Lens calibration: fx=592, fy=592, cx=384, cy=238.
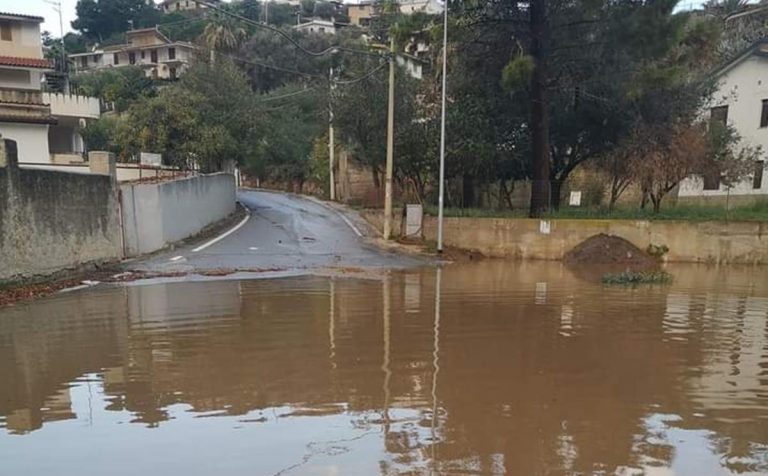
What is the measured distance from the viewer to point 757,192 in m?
31.9

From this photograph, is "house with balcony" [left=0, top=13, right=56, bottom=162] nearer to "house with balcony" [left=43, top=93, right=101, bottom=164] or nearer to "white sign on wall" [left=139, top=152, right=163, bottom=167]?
"house with balcony" [left=43, top=93, right=101, bottom=164]

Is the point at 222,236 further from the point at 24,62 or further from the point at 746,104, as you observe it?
the point at 746,104

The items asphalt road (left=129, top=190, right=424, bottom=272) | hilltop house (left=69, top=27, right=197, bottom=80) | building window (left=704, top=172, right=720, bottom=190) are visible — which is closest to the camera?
asphalt road (left=129, top=190, right=424, bottom=272)

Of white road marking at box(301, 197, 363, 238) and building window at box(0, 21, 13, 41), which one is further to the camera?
building window at box(0, 21, 13, 41)

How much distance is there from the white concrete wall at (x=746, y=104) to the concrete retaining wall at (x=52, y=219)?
2876 centimetres

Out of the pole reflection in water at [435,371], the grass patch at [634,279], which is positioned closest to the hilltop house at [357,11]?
the grass patch at [634,279]

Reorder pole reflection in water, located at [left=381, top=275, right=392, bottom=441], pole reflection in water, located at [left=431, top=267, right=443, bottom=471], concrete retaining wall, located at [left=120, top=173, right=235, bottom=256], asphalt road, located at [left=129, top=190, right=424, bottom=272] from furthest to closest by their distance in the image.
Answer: concrete retaining wall, located at [left=120, top=173, right=235, bottom=256] < asphalt road, located at [left=129, top=190, right=424, bottom=272] < pole reflection in water, located at [left=381, top=275, right=392, bottom=441] < pole reflection in water, located at [left=431, top=267, right=443, bottom=471]

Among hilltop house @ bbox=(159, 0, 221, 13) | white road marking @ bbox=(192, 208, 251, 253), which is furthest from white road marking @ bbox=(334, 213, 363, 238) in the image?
hilltop house @ bbox=(159, 0, 221, 13)

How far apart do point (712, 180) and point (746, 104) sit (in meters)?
7.30

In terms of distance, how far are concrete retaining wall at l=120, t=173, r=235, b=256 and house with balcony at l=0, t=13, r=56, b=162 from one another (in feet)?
45.9

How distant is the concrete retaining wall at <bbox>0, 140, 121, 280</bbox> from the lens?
44.0ft

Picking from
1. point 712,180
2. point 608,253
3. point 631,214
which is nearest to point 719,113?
point 712,180

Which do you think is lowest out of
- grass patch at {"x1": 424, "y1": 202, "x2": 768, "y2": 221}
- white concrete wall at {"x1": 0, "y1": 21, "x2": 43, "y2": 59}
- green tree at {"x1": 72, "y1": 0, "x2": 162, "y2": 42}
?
grass patch at {"x1": 424, "y1": 202, "x2": 768, "y2": 221}

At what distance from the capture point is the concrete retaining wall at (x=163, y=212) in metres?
18.8
